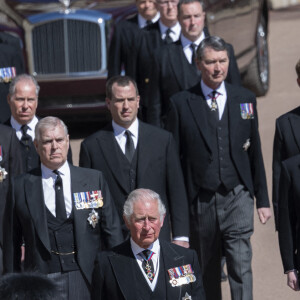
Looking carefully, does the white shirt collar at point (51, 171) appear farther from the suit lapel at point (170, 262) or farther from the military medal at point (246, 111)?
the military medal at point (246, 111)

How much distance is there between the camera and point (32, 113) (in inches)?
364

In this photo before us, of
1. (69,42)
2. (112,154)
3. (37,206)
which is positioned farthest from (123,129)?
(69,42)

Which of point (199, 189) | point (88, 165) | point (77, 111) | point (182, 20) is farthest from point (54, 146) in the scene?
point (77, 111)

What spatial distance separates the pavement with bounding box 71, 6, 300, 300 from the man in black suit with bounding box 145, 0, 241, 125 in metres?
1.60

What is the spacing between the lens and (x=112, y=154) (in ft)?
28.4

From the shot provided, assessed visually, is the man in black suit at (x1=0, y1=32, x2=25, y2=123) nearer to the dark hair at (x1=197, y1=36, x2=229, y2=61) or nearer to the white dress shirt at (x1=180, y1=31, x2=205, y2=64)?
the white dress shirt at (x1=180, y1=31, x2=205, y2=64)

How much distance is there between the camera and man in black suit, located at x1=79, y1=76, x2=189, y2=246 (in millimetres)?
8641

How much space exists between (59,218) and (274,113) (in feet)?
23.3

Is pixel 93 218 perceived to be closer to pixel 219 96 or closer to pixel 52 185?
pixel 52 185

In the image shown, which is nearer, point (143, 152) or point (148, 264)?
point (148, 264)

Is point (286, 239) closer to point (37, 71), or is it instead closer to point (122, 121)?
point (122, 121)

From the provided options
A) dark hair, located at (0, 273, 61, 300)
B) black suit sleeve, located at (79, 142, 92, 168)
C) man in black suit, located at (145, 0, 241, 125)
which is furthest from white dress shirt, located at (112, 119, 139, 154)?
dark hair, located at (0, 273, 61, 300)

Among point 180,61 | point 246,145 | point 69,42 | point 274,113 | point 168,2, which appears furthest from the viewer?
point 274,113

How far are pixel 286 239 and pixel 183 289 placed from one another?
1105mm
